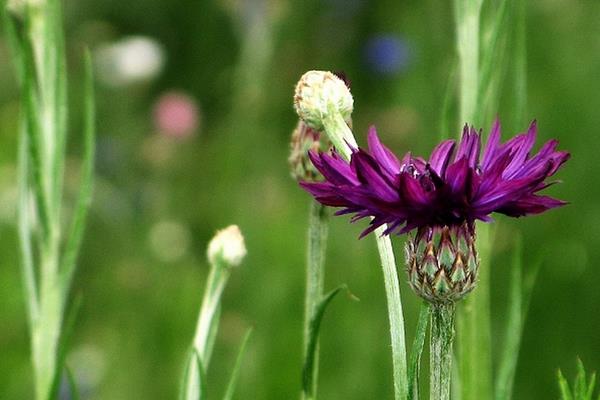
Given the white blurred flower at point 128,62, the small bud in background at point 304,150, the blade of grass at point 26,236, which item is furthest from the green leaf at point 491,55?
the white blurred flower at point 128,62

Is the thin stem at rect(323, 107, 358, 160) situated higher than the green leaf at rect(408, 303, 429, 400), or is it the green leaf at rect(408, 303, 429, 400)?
the thin stem at rect(323, 107, 358, 160)

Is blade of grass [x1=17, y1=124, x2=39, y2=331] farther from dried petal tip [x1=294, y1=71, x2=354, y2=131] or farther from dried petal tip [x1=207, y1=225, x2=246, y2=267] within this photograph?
dried petal tip [x1=294, y1=71, x2=354, y2=131]

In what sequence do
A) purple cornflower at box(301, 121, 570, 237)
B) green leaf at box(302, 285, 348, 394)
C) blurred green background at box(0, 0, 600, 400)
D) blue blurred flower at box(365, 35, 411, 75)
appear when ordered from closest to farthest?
purple cornflower at box(301, 121, 570, 237)
green leaf at box(302, 285, 348, 394)
blurred green background at box(0, 0, 600, 400)
blue blurred flower at box(365, 35, 411, 75)

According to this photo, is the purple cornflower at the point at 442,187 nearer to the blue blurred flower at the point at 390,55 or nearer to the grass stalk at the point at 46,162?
the grass stalk at the point at 46,162

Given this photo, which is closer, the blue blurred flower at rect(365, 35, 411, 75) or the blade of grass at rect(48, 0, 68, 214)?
the blade of grass at rect(48, 0, 68, 214)

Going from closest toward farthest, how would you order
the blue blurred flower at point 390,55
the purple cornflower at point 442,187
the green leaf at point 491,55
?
the purple cornflower at point 442,187 → the green leaf at point 491,55 → the blue blurred flower at point 390,55

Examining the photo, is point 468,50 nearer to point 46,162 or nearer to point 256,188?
point 46,162

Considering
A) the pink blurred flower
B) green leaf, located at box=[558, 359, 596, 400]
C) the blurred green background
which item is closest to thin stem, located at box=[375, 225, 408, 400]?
green leaf, located at box=[558, 359, 596, 400]
